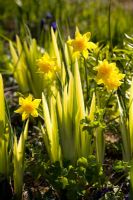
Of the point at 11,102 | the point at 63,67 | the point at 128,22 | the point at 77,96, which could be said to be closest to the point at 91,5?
the point at 128,22

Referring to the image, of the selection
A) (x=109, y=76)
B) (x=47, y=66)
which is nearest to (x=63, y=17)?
(x=47, y=66)

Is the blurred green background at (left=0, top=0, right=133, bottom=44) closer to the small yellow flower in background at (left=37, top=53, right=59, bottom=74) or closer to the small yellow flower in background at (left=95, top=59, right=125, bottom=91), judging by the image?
the small yellow flower in background at (left=37, top=53, right=59, bottom=74)

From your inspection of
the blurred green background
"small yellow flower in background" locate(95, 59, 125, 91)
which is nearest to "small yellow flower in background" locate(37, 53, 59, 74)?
"small yellow flower in background" locate(95, 59, 125, 91)

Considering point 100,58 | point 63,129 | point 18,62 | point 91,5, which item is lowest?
point 63,129

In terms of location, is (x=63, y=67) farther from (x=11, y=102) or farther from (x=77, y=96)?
(x=11, y=102)

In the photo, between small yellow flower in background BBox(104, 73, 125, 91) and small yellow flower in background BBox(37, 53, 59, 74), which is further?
small yellow flower in background BBox(37, 53, 59, 74)

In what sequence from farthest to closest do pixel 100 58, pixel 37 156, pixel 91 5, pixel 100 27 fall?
pixel 91 5
pixel 100 27
pixel 100 58
pixel 37 156

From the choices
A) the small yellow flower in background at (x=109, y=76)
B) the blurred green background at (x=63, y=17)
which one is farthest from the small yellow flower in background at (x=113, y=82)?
the blurred green background at (x=63, y=17)

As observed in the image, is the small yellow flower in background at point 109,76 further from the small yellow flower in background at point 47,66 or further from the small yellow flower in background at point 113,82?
the small yellow flower in background at point 47,66
